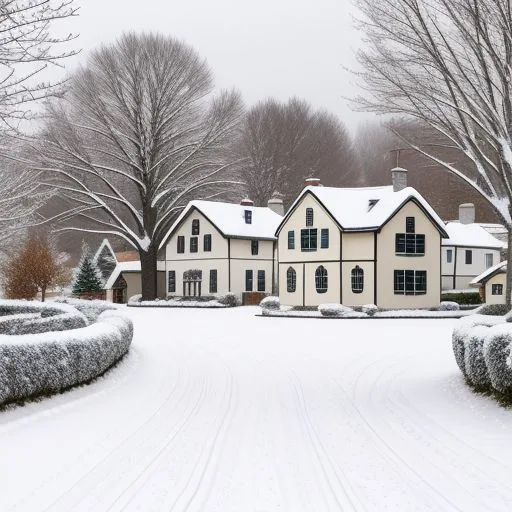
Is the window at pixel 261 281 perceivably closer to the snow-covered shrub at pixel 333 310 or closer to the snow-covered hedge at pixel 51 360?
the snow-covered shrub at pixel 333 310

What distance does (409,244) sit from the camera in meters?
41.1

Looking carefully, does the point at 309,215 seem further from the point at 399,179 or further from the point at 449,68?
the point at 449,68

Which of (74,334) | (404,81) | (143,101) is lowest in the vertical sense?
(74,334)

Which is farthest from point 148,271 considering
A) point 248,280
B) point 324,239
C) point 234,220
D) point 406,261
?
point 406,261

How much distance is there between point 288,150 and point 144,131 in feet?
84.9

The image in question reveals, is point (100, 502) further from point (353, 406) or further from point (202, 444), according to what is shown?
point (353, 406)

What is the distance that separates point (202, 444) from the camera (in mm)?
8805

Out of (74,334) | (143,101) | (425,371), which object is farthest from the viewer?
(143,101)

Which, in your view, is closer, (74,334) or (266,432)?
(266,432)

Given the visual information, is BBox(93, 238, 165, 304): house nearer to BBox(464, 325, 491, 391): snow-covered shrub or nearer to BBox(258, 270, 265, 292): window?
BBox(258, 270, 265, 292): window

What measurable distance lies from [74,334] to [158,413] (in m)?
3.15

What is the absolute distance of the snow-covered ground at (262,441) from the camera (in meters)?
6.53

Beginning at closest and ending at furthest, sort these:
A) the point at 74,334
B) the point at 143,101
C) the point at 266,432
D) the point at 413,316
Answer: the point at 266,432 → the point at 74,334 → the point at 413,316 → the point at 143,101

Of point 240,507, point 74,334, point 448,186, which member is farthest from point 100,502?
point 448,186
